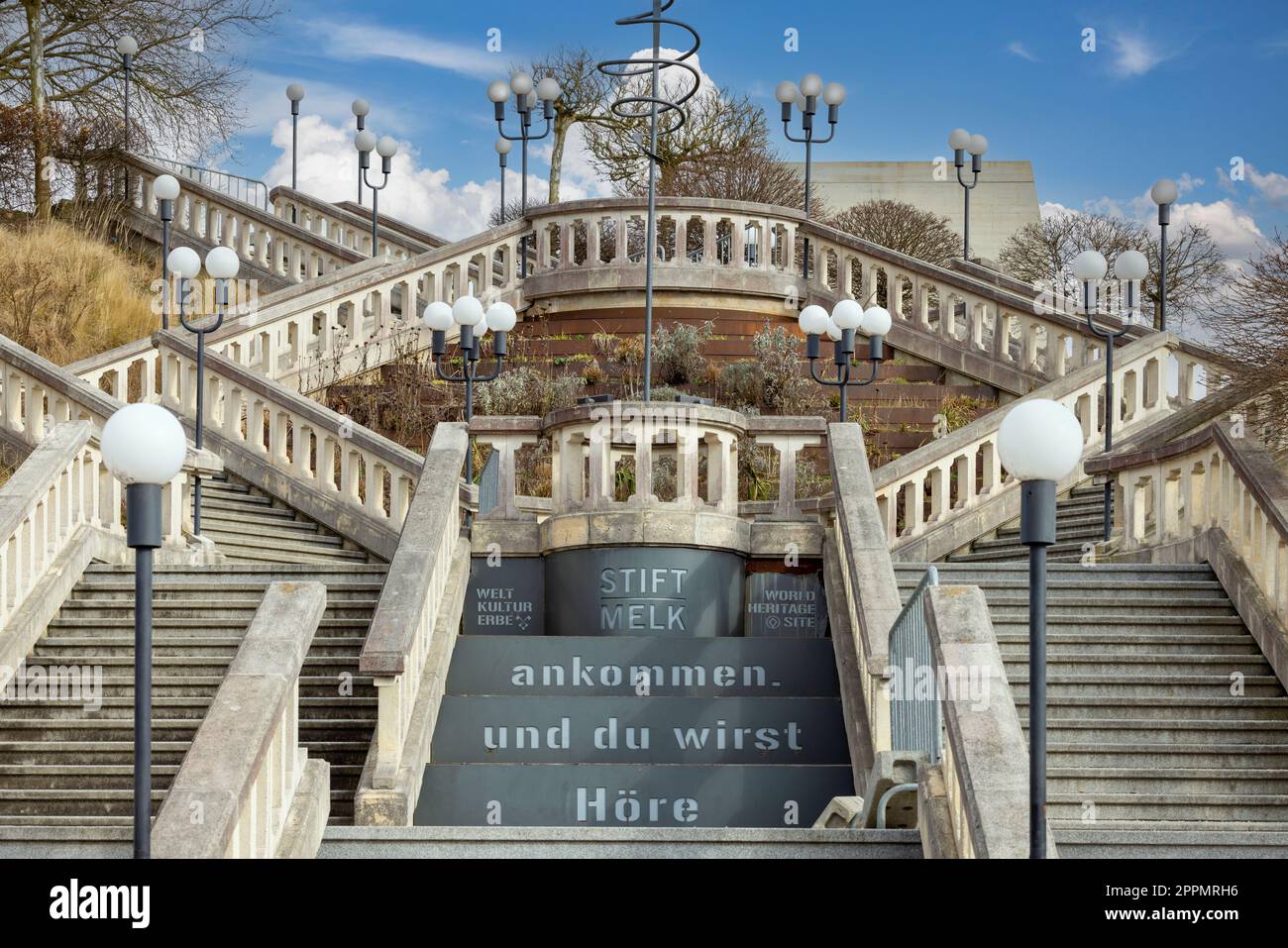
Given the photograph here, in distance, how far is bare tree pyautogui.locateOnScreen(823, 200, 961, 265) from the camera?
34.5 metres

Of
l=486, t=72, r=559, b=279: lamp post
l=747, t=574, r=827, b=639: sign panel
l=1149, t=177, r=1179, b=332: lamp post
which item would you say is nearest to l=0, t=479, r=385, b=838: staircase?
l=747, t=574, r=827, b=639: sign panel

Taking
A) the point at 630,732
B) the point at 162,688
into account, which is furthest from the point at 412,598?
the point at 162,688

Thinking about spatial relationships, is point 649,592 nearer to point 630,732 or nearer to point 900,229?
point 630,732

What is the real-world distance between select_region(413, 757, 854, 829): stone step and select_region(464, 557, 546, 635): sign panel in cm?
Result: 301

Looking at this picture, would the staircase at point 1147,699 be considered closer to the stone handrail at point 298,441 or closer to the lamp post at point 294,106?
the stone handrail at point 298,441

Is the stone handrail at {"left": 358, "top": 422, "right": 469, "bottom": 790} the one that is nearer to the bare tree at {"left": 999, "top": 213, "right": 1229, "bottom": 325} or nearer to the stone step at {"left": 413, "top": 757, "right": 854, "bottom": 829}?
the stone step at {"left": 413, "top": 757, "right": 854, "bottom": 829}

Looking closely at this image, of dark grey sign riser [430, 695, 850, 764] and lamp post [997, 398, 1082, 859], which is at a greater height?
lamp post [997, 398, 1082, 859]

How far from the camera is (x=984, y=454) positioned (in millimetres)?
16953

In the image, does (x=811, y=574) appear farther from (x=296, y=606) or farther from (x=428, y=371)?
(x=428, y=371)

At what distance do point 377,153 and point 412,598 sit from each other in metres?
17.8

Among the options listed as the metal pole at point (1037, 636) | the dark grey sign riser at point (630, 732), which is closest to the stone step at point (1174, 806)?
the dark grey sign riser at point (630, 732)

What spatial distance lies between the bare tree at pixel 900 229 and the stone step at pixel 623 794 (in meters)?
23.9
